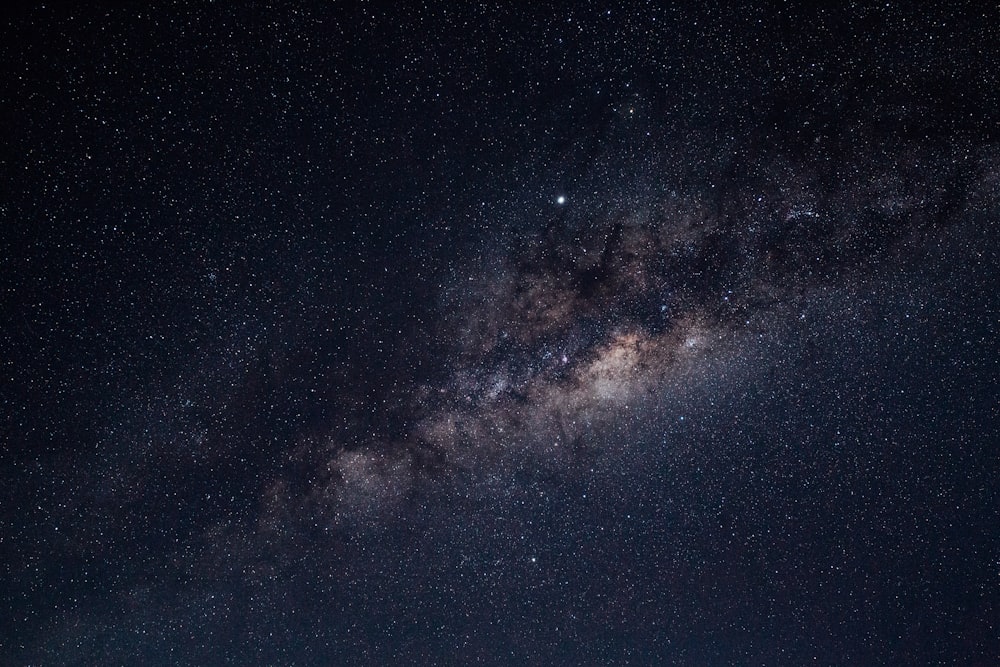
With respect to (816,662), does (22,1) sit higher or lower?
higher

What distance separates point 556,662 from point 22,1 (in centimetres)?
1273

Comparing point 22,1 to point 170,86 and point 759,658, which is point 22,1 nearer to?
point 170,86

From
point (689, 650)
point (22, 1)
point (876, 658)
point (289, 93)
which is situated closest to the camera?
point (22, 1)

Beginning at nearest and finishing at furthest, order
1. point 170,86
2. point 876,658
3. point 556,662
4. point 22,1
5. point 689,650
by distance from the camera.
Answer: point 22,1 → point 170,86 → point 556,662 → point 689,650 → point 876,658

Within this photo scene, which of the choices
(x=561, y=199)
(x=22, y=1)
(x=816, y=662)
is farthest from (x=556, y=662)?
(x=22, y=1)

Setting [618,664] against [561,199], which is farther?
[618,664]

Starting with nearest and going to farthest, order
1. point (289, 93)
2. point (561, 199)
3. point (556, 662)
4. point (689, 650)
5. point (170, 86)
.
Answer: point (170, 86) < point (289, 93) < point (561, 199) < point (556, 662) < point (689, 650)

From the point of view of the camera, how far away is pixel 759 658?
11.2 metres

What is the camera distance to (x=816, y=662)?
11742mm

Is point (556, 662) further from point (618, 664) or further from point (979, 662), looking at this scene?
point (979, 662)

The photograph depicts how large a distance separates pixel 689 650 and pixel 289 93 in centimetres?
1356

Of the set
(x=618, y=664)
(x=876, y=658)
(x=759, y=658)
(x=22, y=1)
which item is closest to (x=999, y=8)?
(x=22, y=1)

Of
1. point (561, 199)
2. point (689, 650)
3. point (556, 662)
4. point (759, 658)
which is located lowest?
point (759, 658)

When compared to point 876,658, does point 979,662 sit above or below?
below
